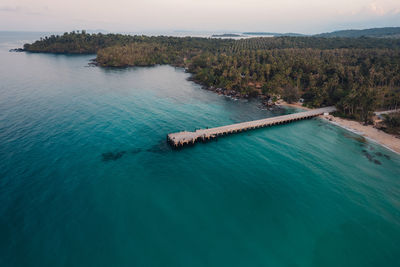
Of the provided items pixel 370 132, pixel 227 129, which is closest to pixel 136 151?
pixel 227 129

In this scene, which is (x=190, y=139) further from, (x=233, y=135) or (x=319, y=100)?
(x=319, y=100)

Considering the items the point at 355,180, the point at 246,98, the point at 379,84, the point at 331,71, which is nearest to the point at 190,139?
the point at 355,180

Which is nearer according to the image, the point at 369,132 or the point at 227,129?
the point at 227,129

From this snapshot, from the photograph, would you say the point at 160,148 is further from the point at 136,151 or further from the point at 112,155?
the point at 112,155

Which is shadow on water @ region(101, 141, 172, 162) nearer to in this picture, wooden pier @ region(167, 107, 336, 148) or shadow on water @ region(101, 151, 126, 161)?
shadow on water @ region(101, 151, 126, 161)

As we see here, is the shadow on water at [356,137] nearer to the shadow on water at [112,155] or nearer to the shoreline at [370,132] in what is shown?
the shoreline at [370,132]
